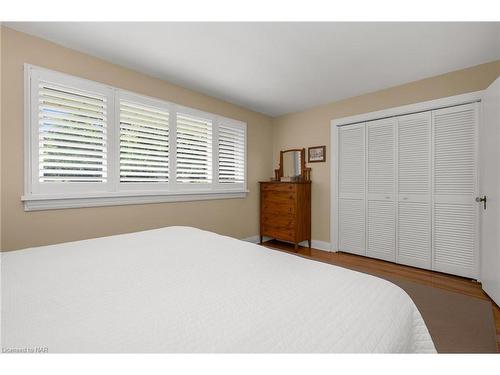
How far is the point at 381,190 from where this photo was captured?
324cm

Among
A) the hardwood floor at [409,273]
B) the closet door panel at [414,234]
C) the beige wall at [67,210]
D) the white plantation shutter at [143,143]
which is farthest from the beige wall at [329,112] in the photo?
the white plantation shutter at [143,143]

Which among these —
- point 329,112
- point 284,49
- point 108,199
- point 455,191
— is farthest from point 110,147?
point 455,191

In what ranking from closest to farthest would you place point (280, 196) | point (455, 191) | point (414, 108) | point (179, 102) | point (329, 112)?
point (455, 191)
point (414, 108)
point (179, 102)
point (329, 112)
point (280, 196)

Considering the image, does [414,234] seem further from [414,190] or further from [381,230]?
[414,190]

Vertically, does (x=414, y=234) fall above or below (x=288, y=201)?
below

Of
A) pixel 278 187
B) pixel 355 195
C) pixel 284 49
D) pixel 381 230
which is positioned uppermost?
pixel 284 49

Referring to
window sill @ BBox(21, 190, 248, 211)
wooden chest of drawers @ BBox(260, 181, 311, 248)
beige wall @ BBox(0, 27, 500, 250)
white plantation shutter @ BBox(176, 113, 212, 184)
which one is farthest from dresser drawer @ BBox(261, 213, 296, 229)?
white plantation shutter @ BBox(176, 113, 212, 184)

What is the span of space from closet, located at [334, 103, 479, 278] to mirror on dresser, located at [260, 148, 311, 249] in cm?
53

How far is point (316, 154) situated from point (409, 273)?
6.80 feet

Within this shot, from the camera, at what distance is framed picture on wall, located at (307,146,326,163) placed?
3.78m
